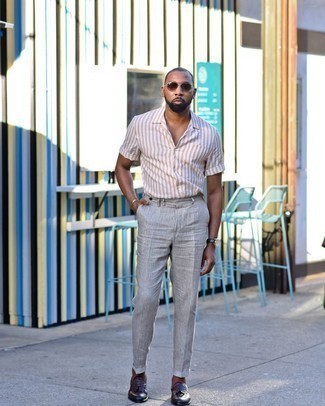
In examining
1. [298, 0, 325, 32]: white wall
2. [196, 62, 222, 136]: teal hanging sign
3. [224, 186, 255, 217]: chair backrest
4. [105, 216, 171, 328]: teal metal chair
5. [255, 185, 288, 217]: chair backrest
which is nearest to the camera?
[105, 216, 171, 328]: teal metal chair

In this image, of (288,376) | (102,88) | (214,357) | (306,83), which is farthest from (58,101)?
(306,83)

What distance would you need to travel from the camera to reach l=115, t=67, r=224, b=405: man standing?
20.9 feet

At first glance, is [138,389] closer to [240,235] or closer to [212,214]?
[212,214]

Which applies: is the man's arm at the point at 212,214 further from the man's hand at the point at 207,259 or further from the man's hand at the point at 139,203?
the man's hand at the point at 139,203

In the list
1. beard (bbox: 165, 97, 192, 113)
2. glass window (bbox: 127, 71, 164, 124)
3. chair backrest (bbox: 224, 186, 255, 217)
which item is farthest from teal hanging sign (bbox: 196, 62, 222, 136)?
beard (bbox: 165, 97, 192, 113)

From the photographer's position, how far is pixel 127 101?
406 inches

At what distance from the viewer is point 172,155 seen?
6367mm

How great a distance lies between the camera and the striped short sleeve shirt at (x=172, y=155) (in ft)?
20.9

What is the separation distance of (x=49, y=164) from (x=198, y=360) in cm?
234

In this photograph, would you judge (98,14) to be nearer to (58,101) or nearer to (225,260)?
(58,101)

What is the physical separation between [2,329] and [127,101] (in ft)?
8.33

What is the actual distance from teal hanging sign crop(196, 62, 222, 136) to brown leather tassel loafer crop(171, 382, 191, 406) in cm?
509

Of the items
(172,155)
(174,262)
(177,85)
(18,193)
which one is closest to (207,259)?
(174,262)

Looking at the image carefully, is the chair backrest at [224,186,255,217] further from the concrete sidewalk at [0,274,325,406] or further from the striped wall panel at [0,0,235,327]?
the striped wall panel at [0,0,235,327]
